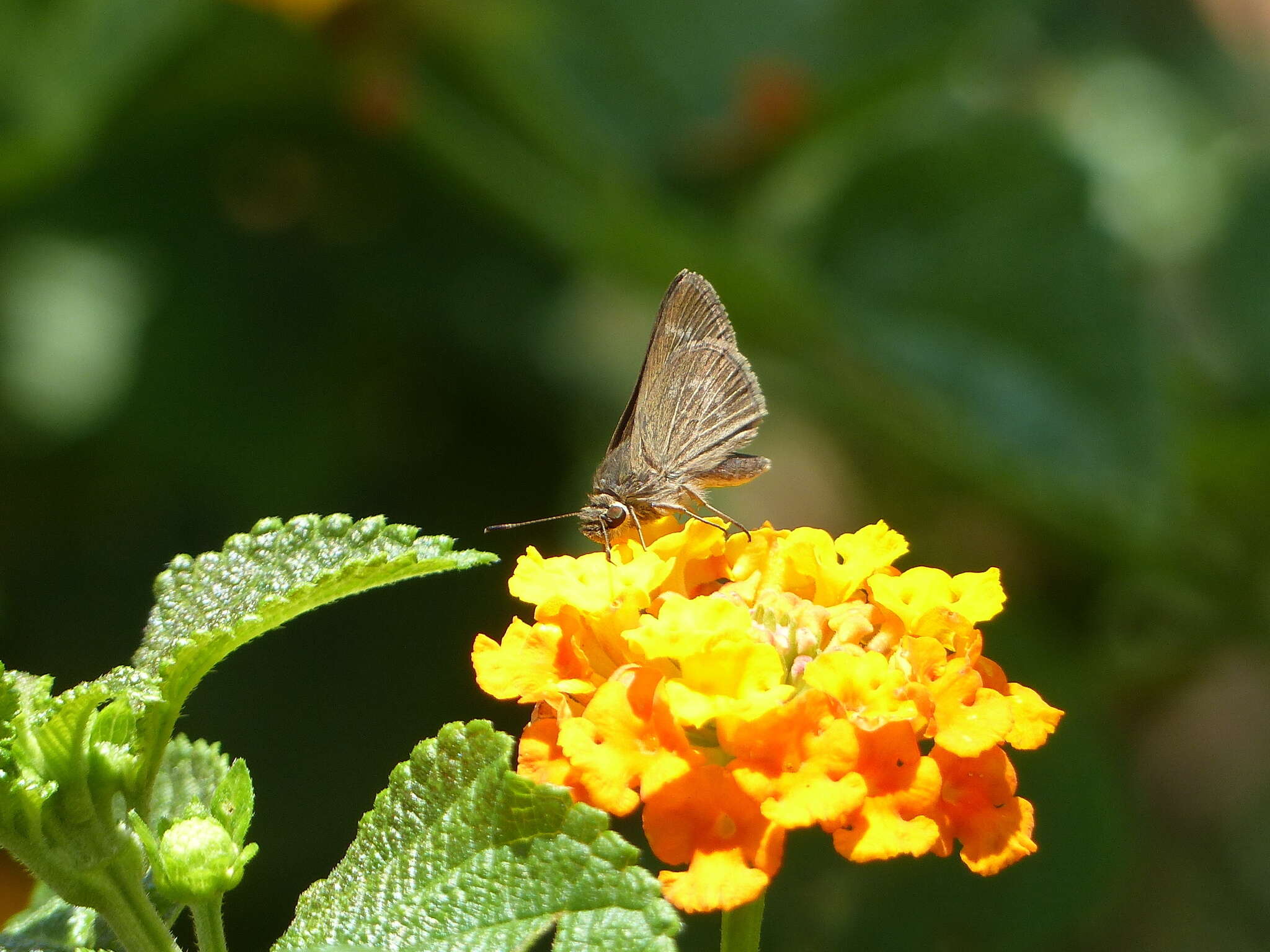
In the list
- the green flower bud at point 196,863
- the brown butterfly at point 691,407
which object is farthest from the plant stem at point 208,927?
the brown butterfly at point 691,407

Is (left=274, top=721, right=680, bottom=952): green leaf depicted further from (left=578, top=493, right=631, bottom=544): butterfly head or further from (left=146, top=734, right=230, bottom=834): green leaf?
(left=578, top=493, right=631, bottom=544): butterfly head

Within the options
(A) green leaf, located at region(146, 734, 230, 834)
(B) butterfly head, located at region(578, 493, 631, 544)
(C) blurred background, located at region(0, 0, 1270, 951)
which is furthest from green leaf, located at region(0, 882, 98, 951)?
(C) blurred background, located at region(0, 0, 1270, 951)

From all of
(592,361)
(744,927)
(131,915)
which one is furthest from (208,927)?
(592,361)

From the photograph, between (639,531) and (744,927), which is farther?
(639,531)

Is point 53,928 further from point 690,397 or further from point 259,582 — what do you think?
point 690,397

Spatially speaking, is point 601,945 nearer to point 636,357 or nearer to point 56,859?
point 56,859

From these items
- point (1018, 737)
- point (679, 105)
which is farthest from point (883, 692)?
point (679, 105)

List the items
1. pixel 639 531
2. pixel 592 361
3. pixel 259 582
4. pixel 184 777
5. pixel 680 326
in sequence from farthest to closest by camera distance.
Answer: pixel 592 361, pixel 680 326, pixel 639 531, pixel 184 777, pixel 259 582
